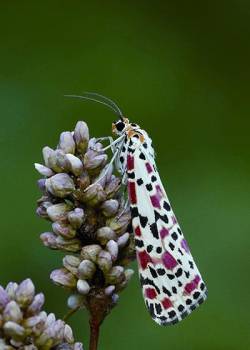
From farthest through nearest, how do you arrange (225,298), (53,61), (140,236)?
1. (53,61)
2. (225,298)
3. (140,236)

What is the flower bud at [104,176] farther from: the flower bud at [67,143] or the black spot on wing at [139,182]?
the black spot on wing at [139,182]

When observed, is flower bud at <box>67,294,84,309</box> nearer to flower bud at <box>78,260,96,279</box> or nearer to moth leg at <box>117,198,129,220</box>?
flower bud at <box>78,260,96,279</box>

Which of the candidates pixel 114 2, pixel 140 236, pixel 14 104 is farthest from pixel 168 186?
pixel 140 236

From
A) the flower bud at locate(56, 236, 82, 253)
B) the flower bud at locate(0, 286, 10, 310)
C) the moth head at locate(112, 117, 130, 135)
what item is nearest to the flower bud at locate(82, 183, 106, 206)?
the flower bud at locate(56, 236, 82, 253)

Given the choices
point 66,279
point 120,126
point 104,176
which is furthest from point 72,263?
point 120,126

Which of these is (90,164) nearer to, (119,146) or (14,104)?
(119,146)

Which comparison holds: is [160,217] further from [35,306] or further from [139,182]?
[35,306]

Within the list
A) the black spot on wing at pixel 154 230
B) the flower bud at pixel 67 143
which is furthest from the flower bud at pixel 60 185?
the black spot on wing at pixel 154 230
